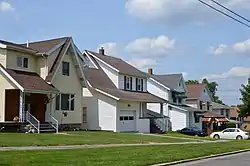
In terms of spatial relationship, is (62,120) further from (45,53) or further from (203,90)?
(203,90)

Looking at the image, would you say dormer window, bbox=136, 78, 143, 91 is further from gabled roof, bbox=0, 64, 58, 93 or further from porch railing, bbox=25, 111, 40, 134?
porch railing, bbox=25, 111, 40, 134

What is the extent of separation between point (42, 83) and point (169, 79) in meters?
34.9

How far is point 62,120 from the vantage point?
135 feet

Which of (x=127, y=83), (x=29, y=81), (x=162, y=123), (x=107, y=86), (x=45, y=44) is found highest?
(x=45, y=44)

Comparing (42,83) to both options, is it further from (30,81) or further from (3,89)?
(3,89)

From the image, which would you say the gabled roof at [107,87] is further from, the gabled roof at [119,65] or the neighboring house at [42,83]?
the neighboring house at [42,83]

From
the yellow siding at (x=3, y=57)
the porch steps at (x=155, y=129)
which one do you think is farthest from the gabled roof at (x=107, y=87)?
the yellow siding at (x=3, y=57)

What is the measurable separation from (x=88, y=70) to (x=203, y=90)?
35270 millimetres

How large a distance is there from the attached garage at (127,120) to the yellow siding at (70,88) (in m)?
5.39

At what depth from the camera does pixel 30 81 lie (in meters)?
37.0

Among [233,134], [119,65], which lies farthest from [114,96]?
[233,134]

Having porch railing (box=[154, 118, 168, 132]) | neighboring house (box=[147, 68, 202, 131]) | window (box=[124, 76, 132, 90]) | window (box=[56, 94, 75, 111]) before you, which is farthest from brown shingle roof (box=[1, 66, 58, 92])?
neighboring house (box=[147, 68, 202, 131])

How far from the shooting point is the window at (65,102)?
135 ft

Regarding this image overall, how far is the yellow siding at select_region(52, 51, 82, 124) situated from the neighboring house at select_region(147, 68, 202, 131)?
73.4 feet
